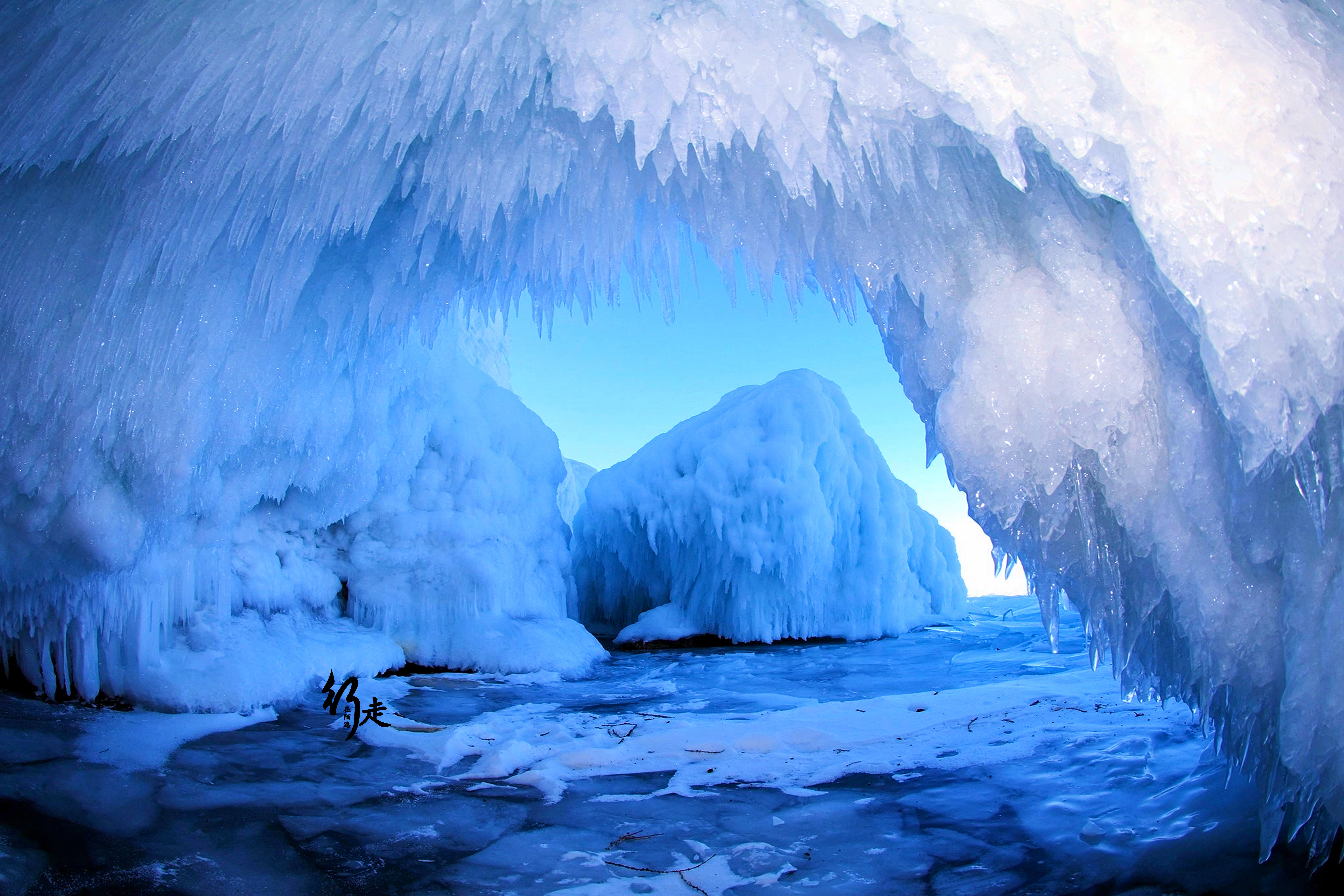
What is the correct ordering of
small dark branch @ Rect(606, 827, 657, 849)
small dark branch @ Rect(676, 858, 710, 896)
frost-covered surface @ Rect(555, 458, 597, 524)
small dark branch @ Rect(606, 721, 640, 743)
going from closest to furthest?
small dark branch @ Rect(676, 858, 710, 896)
small dark branch @ Rect(606, 827, 657, 849)
small dark branch @ Rect(606, 721, 640, 743)
frost-covered surface @ Rect(555, 458, 597, 524)

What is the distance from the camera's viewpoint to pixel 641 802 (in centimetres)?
329

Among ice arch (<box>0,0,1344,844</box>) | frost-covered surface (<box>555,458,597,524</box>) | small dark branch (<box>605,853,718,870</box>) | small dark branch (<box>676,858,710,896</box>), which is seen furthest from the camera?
frost-covered surface (<box>555,458,597,524</box>)

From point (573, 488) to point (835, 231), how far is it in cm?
2338

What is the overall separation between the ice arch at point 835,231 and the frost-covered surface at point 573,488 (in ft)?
50.6

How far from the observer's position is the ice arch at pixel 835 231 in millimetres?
1725

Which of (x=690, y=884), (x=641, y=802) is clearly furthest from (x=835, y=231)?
(x=641, y=802)

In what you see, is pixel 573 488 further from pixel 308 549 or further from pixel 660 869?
pixel 660 869

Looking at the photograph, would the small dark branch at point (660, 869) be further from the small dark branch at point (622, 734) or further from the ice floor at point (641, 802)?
the small dark branch at point (622, 734)

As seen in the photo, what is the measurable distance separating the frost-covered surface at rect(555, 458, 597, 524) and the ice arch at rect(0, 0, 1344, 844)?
50.6 feet

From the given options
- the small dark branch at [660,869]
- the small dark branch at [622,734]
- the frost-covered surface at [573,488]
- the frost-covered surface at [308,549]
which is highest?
the frost-covered surface at [573,488]

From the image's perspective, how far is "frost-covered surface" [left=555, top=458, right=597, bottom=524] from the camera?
23.1 metres

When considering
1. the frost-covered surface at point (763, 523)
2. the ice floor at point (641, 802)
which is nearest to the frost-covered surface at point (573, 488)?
the frost-covered surface at point (763, 523)

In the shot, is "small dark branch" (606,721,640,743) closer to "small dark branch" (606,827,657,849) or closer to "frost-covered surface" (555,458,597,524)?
"small dark branch" (606,827,657,849)

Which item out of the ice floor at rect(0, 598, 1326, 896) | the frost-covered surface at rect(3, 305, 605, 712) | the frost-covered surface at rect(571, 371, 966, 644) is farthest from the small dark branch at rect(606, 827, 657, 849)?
the frost-covered surface at rect(571, 371, 966, 644)
